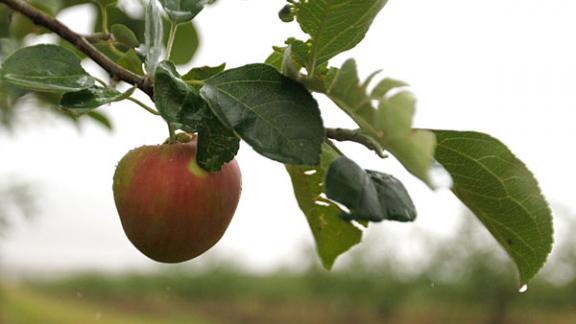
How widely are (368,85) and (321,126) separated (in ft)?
0.14

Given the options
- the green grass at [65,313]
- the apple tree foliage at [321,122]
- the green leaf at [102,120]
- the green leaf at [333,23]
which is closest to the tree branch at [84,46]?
the apple tree foliage at [321,122]

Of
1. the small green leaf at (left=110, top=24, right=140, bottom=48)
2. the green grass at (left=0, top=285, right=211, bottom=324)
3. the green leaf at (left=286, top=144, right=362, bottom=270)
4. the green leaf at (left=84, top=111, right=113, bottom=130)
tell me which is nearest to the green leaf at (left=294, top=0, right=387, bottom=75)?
the green leaf at (left=286, top=144, right=362, bottom=270)

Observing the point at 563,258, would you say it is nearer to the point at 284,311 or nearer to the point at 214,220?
the point at 284,311

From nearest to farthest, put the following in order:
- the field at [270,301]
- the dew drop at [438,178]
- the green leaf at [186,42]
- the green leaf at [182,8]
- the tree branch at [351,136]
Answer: the dew drop at [438,178] < the tree branch at [351,136] < the green leaf at [182,8] < the green leaf at [186,42] < the field at [270,301]

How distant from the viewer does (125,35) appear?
0.71 metres

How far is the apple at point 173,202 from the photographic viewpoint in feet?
1.77

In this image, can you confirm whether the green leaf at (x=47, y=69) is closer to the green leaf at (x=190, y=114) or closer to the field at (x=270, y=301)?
the green leaf at (x=190, y=114)

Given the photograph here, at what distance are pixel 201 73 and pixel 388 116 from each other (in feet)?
0.62

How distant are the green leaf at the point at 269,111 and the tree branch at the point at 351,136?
0.15 ft

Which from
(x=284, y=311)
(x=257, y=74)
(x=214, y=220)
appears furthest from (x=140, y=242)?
(x=284, y=311)

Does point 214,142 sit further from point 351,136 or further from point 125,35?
point 125,35

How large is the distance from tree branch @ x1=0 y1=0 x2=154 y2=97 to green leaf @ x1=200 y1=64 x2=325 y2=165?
8 cm

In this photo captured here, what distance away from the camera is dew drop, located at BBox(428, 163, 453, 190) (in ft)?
1.22

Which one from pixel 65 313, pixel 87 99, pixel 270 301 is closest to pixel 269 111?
pixel 87 99
